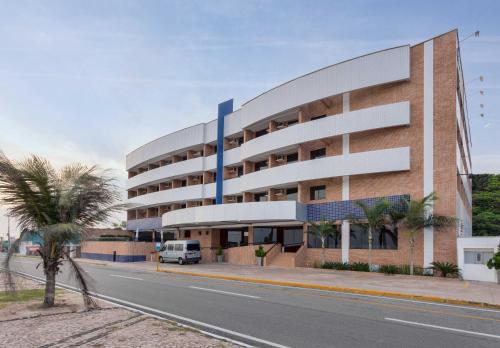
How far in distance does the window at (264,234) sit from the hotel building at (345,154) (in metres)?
0.10

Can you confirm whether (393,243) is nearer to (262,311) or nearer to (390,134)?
(390,134)

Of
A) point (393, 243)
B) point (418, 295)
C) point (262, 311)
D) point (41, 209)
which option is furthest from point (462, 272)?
point (41, 209)

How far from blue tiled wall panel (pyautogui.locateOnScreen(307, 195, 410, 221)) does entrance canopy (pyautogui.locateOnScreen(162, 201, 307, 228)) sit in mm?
745

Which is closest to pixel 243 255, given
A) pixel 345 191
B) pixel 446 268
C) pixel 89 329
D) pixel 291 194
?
pixel 291 194

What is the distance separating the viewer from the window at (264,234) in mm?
39812

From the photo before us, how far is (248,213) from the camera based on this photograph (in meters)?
32.7

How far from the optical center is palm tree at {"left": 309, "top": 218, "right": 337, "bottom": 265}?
93.1ft

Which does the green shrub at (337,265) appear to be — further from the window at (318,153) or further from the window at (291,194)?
the window at (318,153)

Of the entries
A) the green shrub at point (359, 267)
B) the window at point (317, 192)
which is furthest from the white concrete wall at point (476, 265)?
the window at point (317, 192)

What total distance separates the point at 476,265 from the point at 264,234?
21.2 meters

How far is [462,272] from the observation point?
74.5 feet

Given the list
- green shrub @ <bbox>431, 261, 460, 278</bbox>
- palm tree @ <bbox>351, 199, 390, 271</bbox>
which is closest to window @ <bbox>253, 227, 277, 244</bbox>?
palm tree @ <bbox>351, 199, 390, 271</bbox>

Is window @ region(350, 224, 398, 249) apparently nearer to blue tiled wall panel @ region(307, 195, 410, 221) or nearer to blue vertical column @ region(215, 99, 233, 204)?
blue tiled wall panel @ region(307, 195, 410, 221)

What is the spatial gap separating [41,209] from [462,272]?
2149cm
